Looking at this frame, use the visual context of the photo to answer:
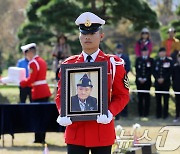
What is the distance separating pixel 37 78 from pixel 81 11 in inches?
235

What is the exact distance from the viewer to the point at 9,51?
48969 mm

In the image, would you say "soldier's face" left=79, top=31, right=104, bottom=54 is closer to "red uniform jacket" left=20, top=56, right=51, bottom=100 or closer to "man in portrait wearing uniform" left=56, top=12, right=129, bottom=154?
"man in portrait wearing uniform" left=56, top=12, right=129, bottom=154

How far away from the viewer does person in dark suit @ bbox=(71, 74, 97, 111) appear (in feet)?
14.7

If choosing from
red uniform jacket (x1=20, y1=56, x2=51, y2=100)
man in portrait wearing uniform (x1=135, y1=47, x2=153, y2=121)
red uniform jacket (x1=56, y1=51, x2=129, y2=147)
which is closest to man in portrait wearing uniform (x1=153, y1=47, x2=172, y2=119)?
man in portrait wearing uniform (x1=135, y1=47, x2=153, y2=121)

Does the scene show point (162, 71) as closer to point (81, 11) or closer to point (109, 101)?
point (81, 11)

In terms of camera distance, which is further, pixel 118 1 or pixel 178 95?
pixel 118 1

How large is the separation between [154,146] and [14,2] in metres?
44.0

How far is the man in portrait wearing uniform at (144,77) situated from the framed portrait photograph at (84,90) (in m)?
8.67

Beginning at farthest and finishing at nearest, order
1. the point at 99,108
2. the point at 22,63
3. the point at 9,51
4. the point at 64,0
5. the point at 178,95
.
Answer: the point at 9,51 < the point at 64,0 < the point at 178,95 < the point at 22,63 < the point at 99,108

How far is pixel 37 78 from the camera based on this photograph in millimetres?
10180

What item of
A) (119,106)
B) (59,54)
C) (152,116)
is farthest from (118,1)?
(119,106)

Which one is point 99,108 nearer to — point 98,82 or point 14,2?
point 98,82

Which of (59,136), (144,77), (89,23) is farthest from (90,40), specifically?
(144,77)

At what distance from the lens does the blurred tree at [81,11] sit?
15586 mm
